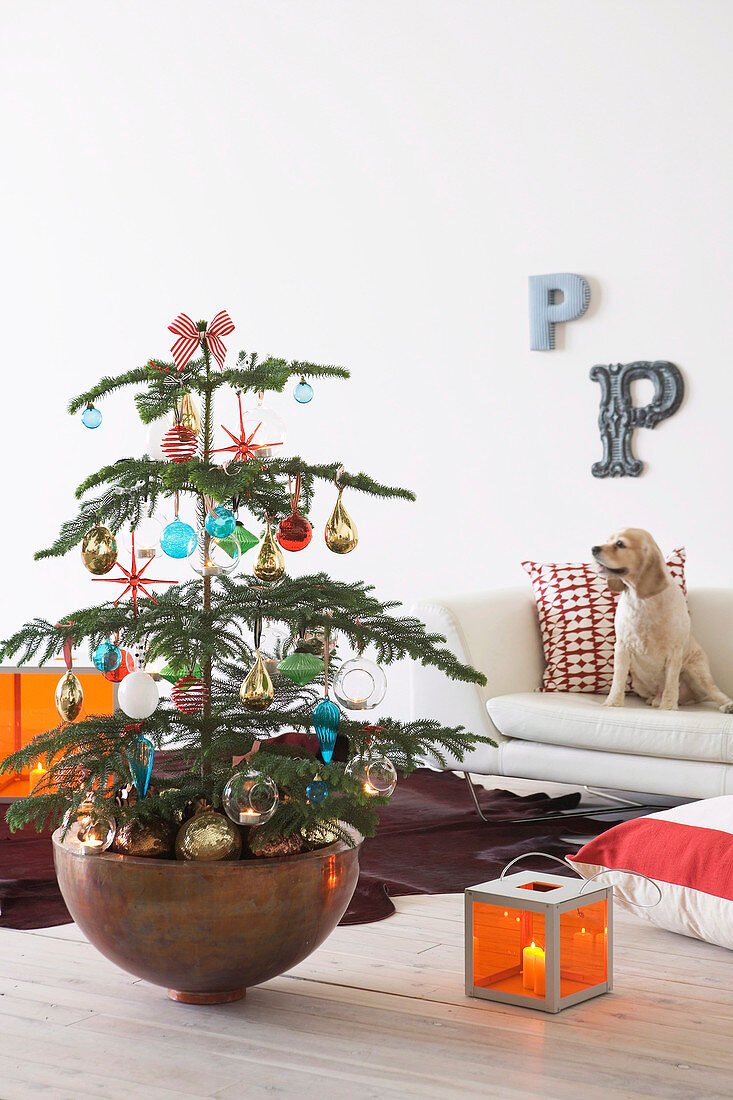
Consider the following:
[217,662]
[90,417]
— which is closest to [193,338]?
[90,417]

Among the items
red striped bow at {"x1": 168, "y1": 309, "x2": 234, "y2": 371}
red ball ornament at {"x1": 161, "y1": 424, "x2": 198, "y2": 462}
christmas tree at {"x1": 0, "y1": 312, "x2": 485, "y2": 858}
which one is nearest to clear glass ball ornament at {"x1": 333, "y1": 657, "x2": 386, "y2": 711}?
christmas tree at {"x1": 0, "y1": 312, "x2": 485, "y2": 858}

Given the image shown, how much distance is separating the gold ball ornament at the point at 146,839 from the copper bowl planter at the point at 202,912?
3 centimetres

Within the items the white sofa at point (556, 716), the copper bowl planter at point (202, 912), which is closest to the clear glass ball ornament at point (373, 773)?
the copper bowl planter at point (202, 912)

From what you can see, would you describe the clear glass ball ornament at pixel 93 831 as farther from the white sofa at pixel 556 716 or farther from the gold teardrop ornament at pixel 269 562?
the white sofa at pixel 556 716

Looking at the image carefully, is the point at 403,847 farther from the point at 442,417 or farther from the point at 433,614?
the point at 442,417

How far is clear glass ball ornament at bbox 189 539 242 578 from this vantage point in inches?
79.7

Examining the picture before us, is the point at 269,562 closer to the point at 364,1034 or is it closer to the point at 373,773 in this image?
the point at 373,773

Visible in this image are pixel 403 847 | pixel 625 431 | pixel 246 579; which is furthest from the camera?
pixel 625 431

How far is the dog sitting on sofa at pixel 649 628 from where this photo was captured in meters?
3.40

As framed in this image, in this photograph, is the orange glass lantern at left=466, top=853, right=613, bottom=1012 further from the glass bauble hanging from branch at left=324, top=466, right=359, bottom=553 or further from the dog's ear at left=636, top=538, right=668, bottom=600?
the dog's ear at left=636, top=538, right=668, bottom=600

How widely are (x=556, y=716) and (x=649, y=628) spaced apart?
0.40 meters

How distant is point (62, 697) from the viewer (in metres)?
1.95

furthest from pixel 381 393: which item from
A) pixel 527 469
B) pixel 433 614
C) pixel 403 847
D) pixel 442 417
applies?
pixel 403 847

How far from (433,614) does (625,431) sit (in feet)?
3.80
